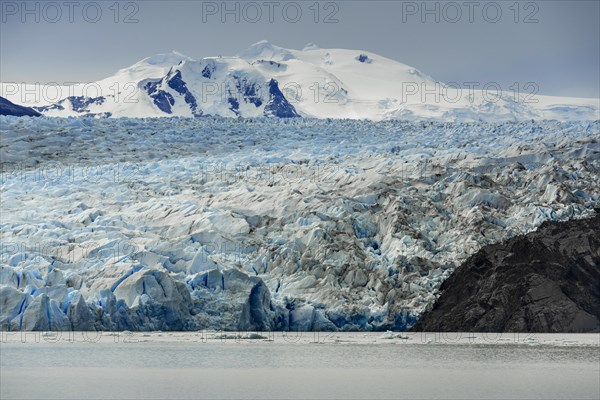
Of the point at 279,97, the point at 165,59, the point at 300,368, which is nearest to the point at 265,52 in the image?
the point at 165,59

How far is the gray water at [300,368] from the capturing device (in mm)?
13758

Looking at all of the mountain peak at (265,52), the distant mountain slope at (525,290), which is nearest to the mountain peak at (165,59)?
the mountain peak at (265,52)

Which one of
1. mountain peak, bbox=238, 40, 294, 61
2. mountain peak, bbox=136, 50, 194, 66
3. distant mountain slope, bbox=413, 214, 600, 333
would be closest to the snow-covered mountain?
mountain peak, bbox=136, 50, 194, 66

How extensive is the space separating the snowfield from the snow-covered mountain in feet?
177

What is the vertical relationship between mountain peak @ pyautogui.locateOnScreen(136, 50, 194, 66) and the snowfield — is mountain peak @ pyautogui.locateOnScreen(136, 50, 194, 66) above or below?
above

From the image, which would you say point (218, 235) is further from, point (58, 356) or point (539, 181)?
point (539, 181)

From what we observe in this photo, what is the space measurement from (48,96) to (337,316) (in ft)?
321

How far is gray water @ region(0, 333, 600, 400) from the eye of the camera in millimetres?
13758

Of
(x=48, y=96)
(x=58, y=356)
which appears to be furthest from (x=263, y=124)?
(x=48, y=96)

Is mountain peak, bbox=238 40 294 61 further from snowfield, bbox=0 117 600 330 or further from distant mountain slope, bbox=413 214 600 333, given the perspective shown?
distant mountain slope, bbox=413 214 600 333

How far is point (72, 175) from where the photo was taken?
90.5ft

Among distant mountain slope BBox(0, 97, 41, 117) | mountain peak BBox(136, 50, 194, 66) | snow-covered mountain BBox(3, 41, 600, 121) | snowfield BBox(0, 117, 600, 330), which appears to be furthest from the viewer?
mountain peak BBox(136, 50, 194, 66)

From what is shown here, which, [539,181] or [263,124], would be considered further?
[263,124]

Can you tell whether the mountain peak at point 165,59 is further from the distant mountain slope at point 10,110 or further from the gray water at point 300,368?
the gray water at point 300,368
